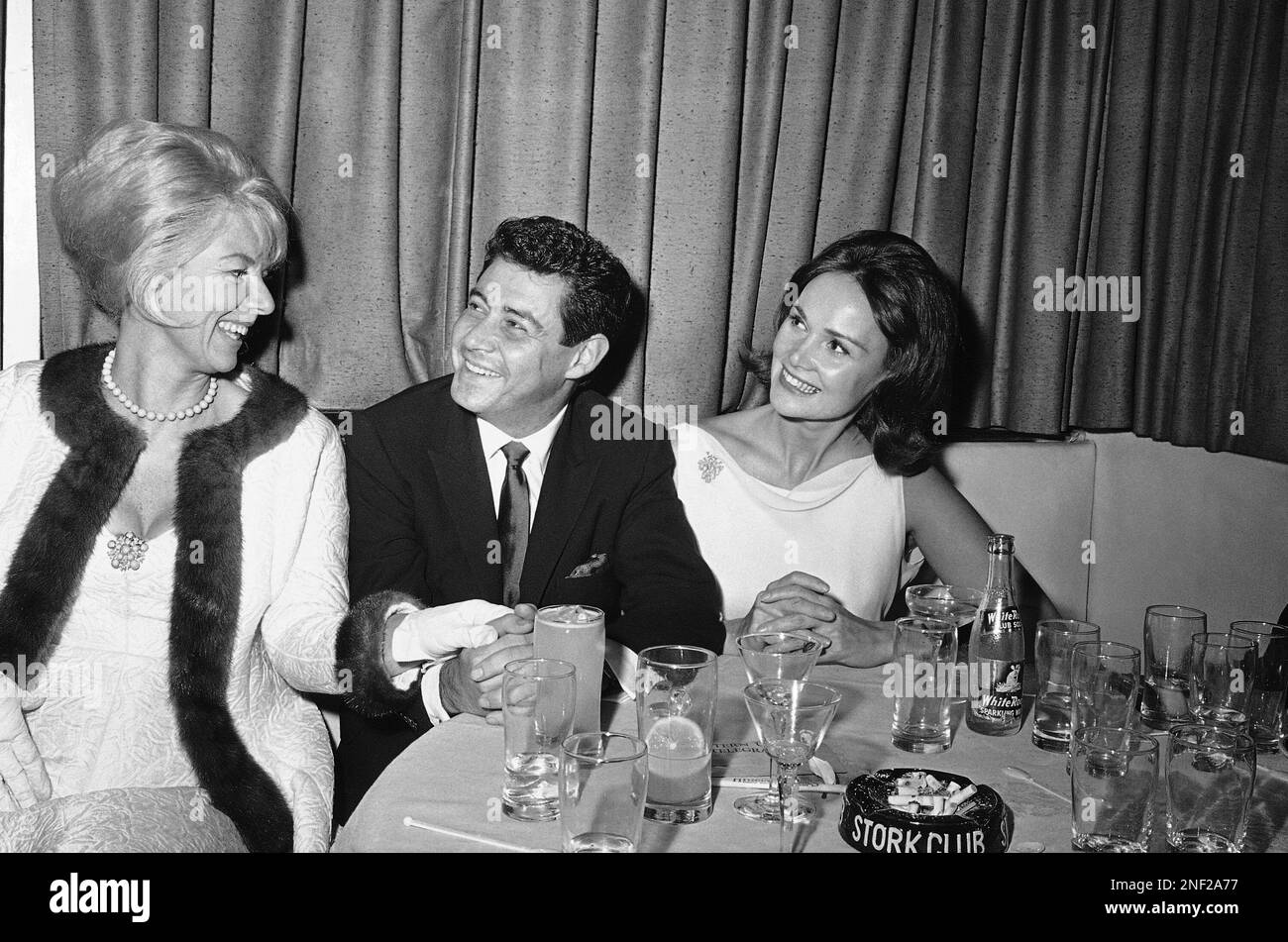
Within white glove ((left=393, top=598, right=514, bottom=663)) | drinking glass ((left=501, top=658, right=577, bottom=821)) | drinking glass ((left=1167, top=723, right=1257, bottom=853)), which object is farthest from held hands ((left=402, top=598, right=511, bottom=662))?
drinking glass ((left=1167, top=723, right=1257, bottom=853))

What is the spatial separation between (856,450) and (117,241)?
1636 mm

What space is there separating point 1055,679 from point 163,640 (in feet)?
4.78

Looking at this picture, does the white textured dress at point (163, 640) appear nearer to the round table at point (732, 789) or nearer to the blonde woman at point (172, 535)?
the blonde woman at point (172, 535)

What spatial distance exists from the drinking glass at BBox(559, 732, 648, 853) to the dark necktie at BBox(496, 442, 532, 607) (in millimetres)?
1094

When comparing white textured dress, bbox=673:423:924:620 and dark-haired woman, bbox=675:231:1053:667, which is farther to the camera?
white textured dress, bbox=673:423:924:620

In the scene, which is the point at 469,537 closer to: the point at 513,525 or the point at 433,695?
the point at 513,525

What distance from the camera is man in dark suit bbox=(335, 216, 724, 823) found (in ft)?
7.14

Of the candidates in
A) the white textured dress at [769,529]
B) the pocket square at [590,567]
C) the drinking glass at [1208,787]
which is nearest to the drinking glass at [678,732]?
the drinking glass at [1208,787]

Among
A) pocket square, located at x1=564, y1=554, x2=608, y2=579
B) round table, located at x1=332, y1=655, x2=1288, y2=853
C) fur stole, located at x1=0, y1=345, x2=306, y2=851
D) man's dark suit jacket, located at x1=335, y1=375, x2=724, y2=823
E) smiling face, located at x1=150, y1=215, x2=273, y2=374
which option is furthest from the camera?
pocket square, located at x1=564, y1=554, x2=608, y2=579

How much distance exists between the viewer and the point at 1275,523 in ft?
9.44

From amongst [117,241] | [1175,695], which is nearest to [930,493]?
[1175,695]

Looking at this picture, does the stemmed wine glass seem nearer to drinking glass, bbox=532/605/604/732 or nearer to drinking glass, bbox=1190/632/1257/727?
drinking glass, bbox=532/605/604/732

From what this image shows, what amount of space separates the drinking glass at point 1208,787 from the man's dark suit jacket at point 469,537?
99 centimetres

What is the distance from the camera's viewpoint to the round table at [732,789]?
1195 mm
